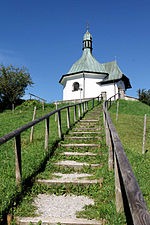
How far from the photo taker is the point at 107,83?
32094mm

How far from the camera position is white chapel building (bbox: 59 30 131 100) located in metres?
31.8

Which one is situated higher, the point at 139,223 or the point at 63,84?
the point at 63,84

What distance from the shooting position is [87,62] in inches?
1345

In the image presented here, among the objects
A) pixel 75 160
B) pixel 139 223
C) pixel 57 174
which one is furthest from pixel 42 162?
pixel 139 223

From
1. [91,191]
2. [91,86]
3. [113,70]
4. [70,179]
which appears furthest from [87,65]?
[91,191]

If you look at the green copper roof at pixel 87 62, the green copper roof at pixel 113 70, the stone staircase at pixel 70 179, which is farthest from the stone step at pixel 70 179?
the green copper roof at pixel 87 62

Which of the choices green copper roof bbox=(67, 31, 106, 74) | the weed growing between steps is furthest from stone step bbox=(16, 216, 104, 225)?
green copper roof bbox=(67, 31, 106, 74)

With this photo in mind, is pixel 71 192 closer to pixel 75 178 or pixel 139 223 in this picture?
pixel 75 178

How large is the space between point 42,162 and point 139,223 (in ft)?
12.6

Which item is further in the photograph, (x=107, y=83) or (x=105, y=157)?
(x=107, y=83)

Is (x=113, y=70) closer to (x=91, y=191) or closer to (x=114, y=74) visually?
(x=114, y=74)

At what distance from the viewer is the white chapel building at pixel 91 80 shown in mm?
31766

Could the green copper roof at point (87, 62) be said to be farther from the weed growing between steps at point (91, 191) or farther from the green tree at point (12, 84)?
the weed growing between steps at point (91, 191)

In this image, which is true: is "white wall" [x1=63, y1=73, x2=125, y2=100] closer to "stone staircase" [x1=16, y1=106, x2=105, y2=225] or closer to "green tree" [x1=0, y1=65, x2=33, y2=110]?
"green tree" [x1=0, y1=65, x2=33, y2=110]
